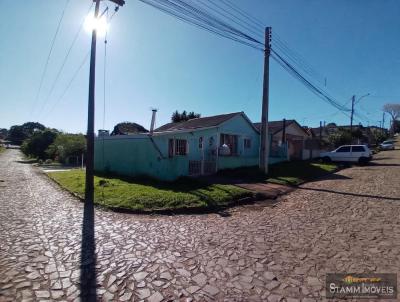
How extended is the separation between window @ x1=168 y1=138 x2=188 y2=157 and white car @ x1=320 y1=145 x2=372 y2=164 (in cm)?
1619

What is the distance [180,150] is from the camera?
16.6 meters

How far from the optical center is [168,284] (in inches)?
161

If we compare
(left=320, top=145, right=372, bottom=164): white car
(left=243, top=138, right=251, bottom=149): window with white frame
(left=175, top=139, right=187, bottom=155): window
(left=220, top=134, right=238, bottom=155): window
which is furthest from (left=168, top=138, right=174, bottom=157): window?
(left=320, top=145, right=372, bottom=164): white car

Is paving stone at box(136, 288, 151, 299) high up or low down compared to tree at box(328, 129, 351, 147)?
down

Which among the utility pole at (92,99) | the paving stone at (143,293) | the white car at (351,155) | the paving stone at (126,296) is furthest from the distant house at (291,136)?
the paving stone at (126,296)

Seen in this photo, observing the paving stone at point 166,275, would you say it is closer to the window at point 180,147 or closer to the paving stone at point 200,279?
the paving stone at point 200,279

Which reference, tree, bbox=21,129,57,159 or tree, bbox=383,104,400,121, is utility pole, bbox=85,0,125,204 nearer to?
tree, bbox=21,129,57,159

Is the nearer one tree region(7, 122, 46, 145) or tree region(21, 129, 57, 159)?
tree region(21, 129, 57, 159)

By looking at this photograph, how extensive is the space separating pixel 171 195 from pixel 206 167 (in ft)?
22.5

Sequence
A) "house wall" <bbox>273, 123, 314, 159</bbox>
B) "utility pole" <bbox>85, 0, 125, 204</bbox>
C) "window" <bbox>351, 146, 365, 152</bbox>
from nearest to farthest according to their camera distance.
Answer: "utility pole" <bbox>85, 0, 125, 204</bbox> → "window" <bbox>351, 146, 365, 152</bbox> → "house wall" <bbox>273, 123, 314, 159</bbox>

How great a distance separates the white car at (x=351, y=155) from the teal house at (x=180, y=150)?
8673 mm

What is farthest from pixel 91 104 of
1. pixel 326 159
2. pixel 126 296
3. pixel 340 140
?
pixel 340 140

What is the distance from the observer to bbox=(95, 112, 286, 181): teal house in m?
14.8

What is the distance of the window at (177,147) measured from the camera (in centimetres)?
1603
